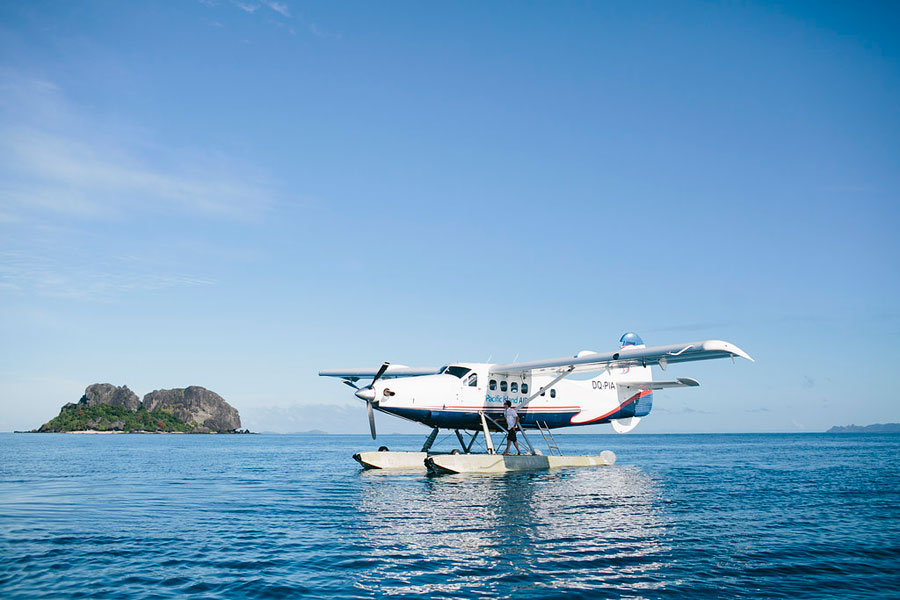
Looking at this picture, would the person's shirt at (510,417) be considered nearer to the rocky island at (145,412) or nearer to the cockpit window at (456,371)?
the cockpit window at (456,371)

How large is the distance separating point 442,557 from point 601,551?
8.54 feet

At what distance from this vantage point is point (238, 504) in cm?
1591

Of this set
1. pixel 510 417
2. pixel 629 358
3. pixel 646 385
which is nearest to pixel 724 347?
pixel 629 358

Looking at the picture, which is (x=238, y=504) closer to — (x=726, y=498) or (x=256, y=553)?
(x=256, y=553)

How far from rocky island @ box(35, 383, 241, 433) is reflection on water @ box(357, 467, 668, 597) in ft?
477

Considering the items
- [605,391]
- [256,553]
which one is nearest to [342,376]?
[605,391]

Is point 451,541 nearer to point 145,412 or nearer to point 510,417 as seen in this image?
point 510,417

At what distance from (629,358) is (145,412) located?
15198cm

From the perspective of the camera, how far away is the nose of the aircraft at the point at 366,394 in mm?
22188

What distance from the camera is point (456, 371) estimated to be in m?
24.6

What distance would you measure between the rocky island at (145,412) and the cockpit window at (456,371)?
138666 millimetres

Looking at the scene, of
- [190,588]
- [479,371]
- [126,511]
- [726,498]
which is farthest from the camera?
[479,371]

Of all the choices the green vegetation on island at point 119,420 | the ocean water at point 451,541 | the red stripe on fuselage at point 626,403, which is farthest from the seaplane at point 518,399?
the green vegetation on island at point 119,420

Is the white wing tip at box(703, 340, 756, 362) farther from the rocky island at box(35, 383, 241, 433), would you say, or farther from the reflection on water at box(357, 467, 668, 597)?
the rocky island at box(35, 383, 241, 433)
